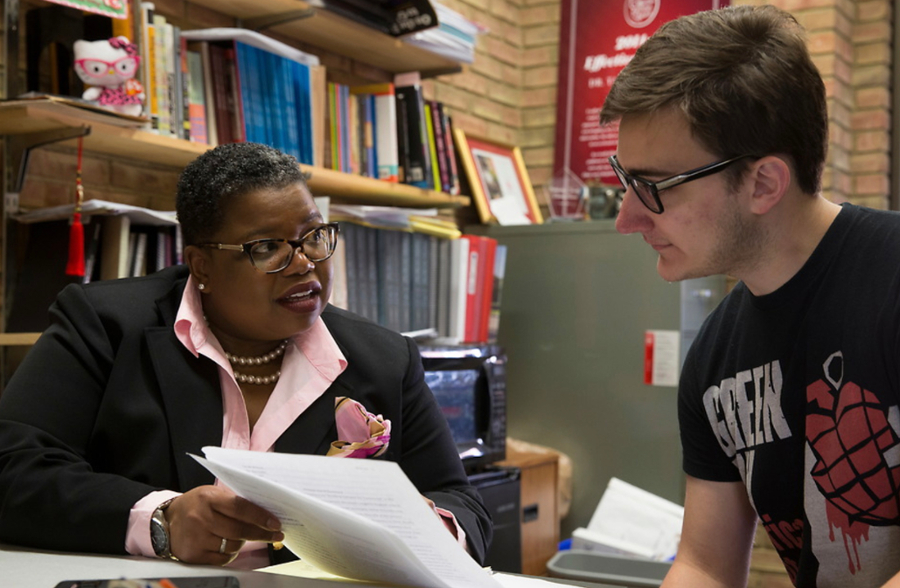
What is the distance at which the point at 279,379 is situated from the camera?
1.50 m

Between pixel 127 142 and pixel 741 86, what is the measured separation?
1475 millimetres

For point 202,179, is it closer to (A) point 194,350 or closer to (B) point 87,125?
(A) point 194,350

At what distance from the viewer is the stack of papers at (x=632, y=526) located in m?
2.89

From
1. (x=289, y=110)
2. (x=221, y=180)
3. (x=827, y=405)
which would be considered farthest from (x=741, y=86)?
(x=289, y=110)

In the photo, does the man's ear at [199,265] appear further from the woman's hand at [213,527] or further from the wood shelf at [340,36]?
the wood shelf at [340,36]

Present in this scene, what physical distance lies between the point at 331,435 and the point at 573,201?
242 cm

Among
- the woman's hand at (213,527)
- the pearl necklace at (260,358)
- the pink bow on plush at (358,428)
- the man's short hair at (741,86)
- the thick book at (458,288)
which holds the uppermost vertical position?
the man's short hair at (741,86)

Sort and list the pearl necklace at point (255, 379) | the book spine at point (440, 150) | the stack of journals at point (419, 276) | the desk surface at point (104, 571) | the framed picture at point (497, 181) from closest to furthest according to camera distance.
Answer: the desk surface at point (104, 571), the pearl necklace at point (255, 379), the stack of journals at point (419, 276), the book spine at point (440, 150), the framed picture at point (497, 181)

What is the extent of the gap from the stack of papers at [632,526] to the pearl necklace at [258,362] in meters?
1.67

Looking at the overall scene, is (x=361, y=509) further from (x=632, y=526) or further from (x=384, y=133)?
(x=632, y=526)

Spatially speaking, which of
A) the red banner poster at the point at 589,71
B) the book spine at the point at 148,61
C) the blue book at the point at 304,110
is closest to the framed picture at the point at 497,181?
the red banner poster at the point at 589,71

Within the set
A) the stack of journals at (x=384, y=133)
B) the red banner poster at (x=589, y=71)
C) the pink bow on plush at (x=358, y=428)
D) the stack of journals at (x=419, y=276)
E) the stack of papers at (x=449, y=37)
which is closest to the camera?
the pink bow on plush at (x=358, y=428)

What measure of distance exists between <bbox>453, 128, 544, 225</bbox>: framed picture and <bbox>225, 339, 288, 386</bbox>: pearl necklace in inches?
79.0

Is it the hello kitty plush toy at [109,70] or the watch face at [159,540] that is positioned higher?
the hello kitty plush toy at [109,70]
